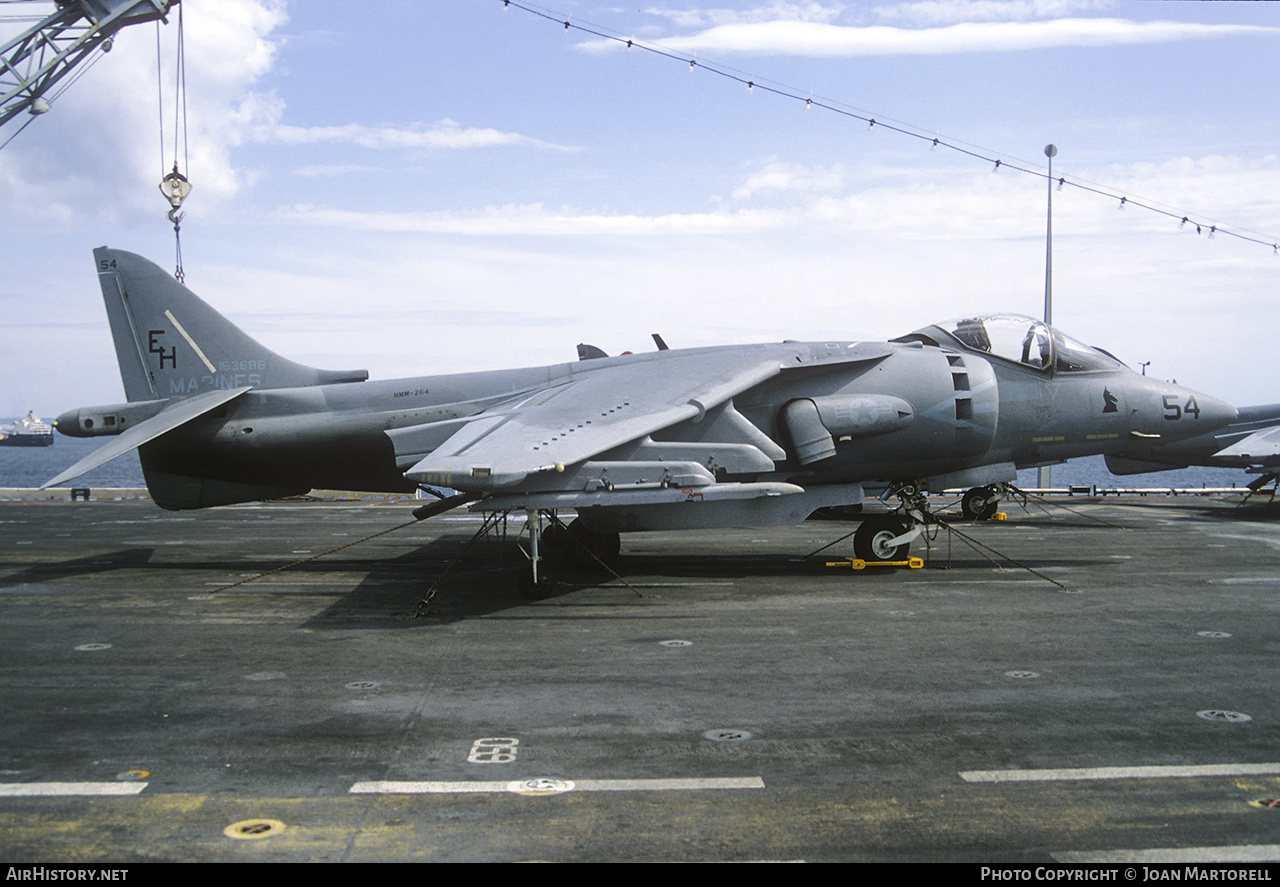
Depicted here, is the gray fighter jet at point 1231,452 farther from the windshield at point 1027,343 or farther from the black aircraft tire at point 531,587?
the black aircraft tire at point 531,587

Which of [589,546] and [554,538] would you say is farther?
[554,538]

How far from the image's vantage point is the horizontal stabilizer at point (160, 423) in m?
15.6

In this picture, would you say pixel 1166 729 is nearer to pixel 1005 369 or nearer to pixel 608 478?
pixel 608 478

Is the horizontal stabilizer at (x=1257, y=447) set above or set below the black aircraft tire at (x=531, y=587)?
above

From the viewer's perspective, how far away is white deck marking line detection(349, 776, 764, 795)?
7.02m

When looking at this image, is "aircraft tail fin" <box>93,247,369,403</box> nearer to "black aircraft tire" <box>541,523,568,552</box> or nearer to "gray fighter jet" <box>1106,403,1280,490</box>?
"black aircraft tire" <box>541,523,568,552</box>

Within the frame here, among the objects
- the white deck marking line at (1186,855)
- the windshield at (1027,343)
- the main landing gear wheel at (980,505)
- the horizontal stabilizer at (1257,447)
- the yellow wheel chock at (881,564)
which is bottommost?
the main landing gear wheel at (980,505)

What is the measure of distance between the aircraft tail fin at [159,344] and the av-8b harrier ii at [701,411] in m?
0.04

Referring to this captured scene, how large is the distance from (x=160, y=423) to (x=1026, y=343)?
648 inches


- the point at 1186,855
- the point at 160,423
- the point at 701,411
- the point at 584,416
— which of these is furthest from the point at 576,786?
the point at 160,423

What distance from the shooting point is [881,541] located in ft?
59.0

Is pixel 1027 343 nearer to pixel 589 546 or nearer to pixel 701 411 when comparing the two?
pixel 701 411

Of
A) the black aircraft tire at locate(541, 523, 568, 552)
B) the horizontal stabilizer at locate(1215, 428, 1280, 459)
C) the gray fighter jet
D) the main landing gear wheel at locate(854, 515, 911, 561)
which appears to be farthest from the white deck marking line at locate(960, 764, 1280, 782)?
the horizontal stabilizer at locate(1215, 428, 1280, 459)

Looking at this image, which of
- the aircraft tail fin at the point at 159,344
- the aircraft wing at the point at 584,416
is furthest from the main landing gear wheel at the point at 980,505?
the aircraft tail fin at the point at 159,344
